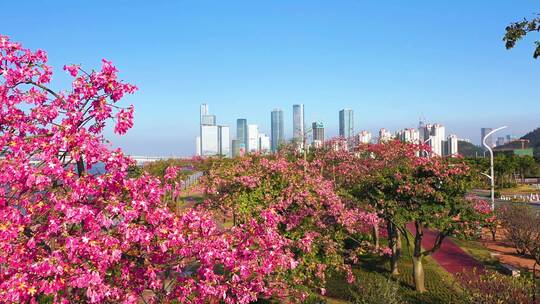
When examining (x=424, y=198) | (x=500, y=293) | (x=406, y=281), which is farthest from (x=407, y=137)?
(x=500, y=293)

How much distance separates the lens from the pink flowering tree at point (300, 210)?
587 inches

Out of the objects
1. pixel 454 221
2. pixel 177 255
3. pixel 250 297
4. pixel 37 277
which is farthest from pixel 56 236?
pixel 454 221

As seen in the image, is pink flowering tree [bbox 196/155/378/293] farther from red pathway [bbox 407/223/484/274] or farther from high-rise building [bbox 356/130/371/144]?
high-rise building [bbox 356/130/371/144]

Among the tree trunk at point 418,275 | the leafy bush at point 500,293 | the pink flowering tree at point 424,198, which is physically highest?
the pink flowering tree at point 424,198

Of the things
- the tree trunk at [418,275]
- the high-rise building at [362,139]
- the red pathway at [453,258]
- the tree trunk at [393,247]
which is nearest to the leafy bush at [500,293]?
the tree trunk at [418,275]

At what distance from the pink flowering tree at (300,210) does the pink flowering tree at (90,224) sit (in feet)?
22.7

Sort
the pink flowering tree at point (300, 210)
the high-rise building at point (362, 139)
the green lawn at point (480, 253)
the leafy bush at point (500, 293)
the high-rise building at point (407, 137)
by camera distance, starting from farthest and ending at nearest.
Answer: the high-rise building at point (362, 139) → the high-rise building at point (407, 137) → the green lawn at point (480, 253) → the pink flowering tree at point (300, 210) → the leafy bush at point (500, 293)

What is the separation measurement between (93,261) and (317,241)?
32.4ft

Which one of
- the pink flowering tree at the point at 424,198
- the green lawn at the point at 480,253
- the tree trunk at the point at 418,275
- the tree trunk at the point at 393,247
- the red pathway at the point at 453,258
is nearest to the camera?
the pink flowering tree at the point at 424,198

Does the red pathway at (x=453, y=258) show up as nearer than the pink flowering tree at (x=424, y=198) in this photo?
No

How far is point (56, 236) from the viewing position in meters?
6.62

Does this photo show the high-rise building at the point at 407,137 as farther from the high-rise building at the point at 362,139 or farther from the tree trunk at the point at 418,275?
the tree trunk at the point at 418,275

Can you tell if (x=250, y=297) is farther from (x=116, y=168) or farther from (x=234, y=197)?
(x=234, y=197)

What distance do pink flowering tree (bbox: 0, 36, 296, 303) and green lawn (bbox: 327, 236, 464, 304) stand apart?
804cm
